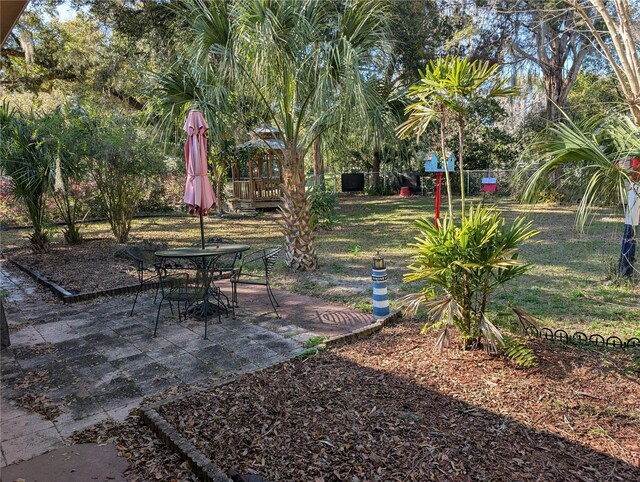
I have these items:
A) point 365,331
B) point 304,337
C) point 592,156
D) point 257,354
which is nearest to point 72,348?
point 257,354

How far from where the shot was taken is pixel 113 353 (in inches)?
169

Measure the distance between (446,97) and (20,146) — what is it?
331 inches

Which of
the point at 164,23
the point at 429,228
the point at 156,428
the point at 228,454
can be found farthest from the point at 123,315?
the point at 164,23

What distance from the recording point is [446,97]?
3.95 metres

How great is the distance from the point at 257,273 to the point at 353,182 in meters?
18.9

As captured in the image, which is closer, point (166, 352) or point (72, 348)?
point (166, 352)

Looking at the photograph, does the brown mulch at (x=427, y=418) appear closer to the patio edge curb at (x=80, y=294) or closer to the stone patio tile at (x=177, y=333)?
Answer: the stone patio tile at (x=177, y=333)

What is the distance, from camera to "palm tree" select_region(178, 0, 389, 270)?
579 cm

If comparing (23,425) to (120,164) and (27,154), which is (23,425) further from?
(120,164)

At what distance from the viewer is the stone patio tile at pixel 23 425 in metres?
3.02

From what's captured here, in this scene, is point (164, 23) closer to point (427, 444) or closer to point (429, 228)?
point (429, 228)

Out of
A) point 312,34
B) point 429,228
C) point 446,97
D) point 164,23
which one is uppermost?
point 164,23

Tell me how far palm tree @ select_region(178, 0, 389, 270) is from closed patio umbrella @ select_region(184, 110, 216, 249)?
1224 mm

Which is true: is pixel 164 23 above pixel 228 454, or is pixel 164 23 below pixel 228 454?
above
